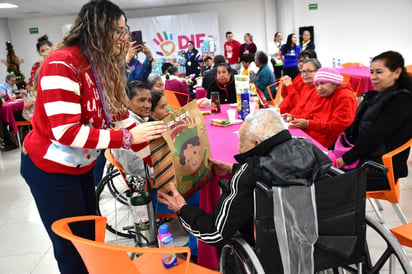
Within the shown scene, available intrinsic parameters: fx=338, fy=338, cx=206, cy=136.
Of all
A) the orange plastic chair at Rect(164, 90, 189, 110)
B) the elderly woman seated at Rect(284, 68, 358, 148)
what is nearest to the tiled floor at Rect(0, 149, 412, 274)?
the elderly woman seated at Rect(284, 68, 358, 148)

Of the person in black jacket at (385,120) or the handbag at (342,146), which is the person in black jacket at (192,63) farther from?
the person in black jacket at (385,120)

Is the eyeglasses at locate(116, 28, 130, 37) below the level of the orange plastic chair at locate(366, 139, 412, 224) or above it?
above

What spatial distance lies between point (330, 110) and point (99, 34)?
6.55 feet

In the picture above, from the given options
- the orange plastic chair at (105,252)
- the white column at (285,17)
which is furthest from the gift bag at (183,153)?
the white column at (285,17)

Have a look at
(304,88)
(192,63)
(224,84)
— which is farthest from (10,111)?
(304,88)

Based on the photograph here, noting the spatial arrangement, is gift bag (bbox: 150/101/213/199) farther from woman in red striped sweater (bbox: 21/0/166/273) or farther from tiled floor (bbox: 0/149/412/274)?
tiled floor (bbox: 0/149/412/274)

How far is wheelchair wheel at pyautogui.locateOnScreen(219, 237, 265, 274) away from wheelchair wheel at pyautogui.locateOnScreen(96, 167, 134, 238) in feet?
4.03

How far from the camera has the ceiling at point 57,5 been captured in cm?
945

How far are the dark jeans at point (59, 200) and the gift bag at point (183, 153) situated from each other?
355 millimetres

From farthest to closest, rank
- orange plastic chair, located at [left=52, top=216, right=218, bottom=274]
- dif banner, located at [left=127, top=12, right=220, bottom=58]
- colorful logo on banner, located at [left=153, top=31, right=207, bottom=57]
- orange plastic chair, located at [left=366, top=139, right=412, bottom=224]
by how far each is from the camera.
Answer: colorful logo on banner, located at [left=153, top=31, right=207, bottom=57] < dif banner, located at [left=127, top=12, right=220, bottom=58] < orange plastic chair, located at [left=366, top=139, right=412, bottom=224] < orange plastic chair, located at [left=52, top=216, right=218, bottom=274]

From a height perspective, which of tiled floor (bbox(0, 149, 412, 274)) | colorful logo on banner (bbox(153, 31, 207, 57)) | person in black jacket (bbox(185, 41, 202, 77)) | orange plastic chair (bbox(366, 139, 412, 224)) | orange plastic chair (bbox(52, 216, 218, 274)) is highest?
colorful logo on banner (bbox(153, 31, 207, 57))

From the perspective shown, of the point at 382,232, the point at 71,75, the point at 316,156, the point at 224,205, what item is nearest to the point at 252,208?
the point at 224,205

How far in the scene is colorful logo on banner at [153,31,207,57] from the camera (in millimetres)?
11859

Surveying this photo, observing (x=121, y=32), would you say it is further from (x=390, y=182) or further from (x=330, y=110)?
(x=330, y=110)
